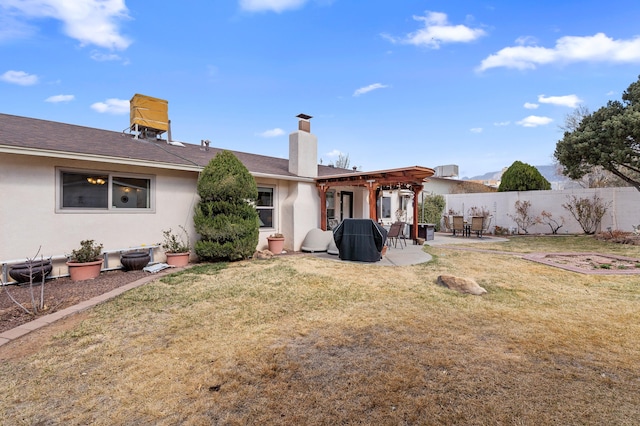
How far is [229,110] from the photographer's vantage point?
57.1 feet

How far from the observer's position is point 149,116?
10438 millimetres

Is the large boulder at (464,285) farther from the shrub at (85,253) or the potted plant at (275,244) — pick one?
the shrub at (85,253)

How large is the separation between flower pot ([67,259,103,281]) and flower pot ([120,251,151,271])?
1.91 ft

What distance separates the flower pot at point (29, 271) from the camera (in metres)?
5.86

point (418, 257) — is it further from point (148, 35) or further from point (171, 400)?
point (148, 35)

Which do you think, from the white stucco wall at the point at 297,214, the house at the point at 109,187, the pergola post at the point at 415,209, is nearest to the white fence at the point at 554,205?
the pergola post at the point at 415,209

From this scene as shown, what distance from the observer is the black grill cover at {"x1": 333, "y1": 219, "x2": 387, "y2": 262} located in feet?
28.0

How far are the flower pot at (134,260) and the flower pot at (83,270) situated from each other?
58 centimetres

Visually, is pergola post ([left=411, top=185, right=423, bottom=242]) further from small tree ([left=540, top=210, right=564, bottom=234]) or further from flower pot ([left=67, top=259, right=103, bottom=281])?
flower pot ([left=67, top=259, right=103, bottom=281])

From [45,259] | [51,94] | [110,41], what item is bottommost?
[45,259]

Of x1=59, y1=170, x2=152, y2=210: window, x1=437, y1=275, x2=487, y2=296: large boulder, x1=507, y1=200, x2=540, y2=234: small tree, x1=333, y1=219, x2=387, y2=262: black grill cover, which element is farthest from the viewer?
x1=507, y1=200, x2=540, y2=234: small tree

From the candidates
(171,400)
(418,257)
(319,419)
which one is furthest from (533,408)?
(418,257)

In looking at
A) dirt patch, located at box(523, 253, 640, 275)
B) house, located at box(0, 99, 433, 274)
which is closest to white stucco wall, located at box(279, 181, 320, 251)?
house, located at box(0, 99, 433, 274)

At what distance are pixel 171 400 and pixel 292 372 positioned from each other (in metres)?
1.01
